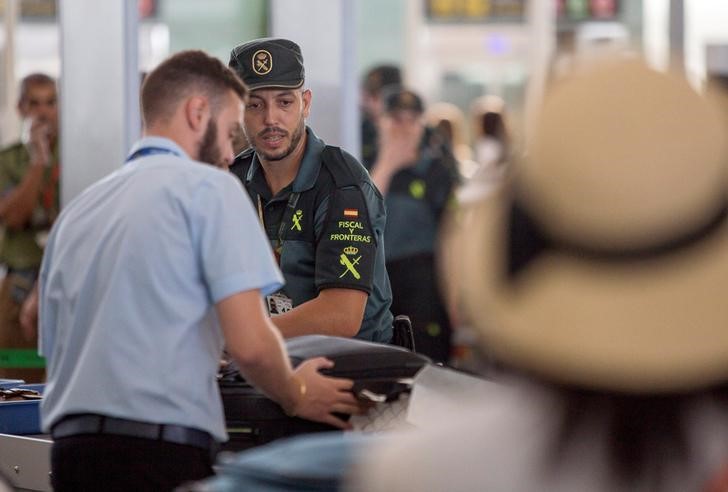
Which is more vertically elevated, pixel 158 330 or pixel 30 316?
pixel 158 330

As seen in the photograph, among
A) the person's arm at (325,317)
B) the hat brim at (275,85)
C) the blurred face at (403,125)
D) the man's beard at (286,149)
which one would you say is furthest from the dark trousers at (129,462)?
the blurred face at (403,125)

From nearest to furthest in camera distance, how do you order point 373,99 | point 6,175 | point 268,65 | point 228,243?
point 228,243, point 268,65, point 6,175, point 373,99

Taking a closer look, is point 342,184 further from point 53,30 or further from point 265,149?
point 53,30

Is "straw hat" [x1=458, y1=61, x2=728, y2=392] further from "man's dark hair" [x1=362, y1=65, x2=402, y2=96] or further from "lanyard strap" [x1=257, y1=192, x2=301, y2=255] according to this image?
"man's dark hair" [x1=362, y1=65, x2=402, y2=96]

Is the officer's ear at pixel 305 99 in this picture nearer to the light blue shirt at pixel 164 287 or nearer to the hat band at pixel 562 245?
the light blue shirt at pixel 164 287

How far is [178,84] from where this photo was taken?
264 cm

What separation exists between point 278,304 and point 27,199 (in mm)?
2918

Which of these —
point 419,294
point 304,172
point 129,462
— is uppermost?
point 304,172

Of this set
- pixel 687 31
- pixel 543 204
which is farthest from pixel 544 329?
pixel 687 31

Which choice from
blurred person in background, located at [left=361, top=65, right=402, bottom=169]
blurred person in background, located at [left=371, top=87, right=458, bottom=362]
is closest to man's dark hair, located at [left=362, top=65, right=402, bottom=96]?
blurred person in background, located at [left=361, top=65, right=402, bottom=169]

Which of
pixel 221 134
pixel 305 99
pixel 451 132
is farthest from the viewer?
pixel 451 132

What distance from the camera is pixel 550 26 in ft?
32.7

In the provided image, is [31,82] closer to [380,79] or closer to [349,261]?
[380,79]

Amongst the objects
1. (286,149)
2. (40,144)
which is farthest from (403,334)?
(40,144)
